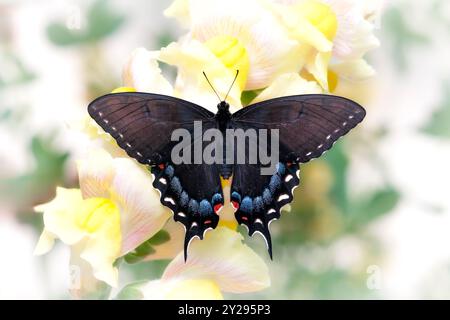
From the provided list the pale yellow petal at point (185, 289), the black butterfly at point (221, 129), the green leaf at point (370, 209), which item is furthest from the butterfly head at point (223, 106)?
the green leaf at point (370, 209)

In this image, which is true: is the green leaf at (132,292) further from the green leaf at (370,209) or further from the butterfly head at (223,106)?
the green leaf at (370,209)

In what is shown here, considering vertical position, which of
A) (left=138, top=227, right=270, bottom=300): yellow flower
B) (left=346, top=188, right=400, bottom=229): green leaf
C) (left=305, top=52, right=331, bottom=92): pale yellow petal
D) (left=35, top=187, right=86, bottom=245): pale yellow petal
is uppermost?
(left=305, top=52, right=331, bottom=92): pale yellow petal

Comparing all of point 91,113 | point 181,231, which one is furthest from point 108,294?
point 91,113

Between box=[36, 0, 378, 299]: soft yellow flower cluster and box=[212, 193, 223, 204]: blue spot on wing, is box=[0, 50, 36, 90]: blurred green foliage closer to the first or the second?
box=[36, 0, 378, 299]: soft yellow flower cluster

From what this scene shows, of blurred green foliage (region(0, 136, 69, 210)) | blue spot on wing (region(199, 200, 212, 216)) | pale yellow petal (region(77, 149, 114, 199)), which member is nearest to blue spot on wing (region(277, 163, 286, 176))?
blue spot on wing (region(199, 200, 212, 216))

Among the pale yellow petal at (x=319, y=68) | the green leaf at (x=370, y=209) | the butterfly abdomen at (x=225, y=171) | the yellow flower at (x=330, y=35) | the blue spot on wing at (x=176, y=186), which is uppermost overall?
the yellow flower at (x=330, y=35)

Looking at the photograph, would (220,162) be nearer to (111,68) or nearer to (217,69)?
(217,69)
